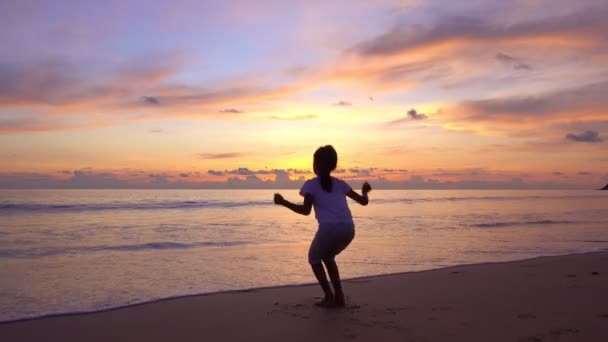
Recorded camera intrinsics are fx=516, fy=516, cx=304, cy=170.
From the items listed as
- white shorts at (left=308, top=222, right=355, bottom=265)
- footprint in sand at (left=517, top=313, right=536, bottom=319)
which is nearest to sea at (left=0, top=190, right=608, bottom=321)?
white shorts at (left=308, top=222, right=355, bottom=265)

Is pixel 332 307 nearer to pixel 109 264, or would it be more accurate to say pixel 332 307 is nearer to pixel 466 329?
pixel 466 329

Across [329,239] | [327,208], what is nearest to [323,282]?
[329,239]

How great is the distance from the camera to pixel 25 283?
25.8 ft

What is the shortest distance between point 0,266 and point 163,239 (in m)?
5.75

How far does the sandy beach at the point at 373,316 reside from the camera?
185 inches

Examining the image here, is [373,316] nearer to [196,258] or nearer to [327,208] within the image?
[327,208]

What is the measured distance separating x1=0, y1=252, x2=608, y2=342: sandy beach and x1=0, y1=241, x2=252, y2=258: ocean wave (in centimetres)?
663

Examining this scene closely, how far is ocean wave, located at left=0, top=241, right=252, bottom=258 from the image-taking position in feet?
38.2

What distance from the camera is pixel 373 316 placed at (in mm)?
5375

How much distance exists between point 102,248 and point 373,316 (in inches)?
374

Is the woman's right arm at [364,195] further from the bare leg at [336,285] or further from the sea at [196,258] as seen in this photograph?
the sea at [196,258]

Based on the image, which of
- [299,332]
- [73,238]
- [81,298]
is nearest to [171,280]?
[81,298]

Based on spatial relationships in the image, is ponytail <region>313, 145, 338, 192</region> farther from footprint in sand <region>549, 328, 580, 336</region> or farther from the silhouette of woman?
footprint in sand <region>549, 328, 580, 336</region>

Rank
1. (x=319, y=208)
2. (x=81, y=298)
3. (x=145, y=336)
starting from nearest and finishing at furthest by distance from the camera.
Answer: (x=145, y=336)
(x=319, y=208)
(x=81, y=298)
